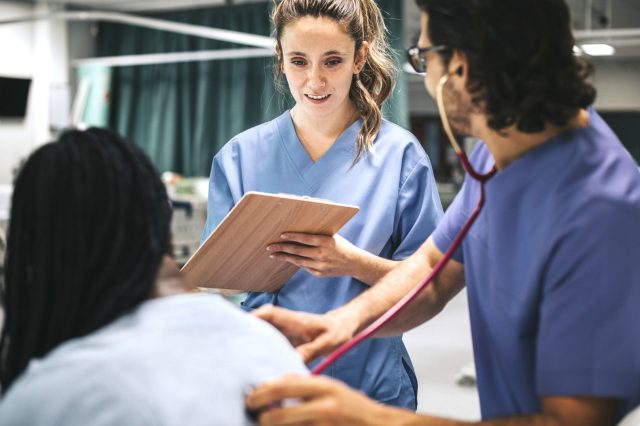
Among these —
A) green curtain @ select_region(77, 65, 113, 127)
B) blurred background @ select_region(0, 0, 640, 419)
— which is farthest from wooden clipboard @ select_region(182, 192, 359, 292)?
green curtain @ select_region(77, 65, 113, 127)

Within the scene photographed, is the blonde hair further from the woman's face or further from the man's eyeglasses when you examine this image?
the man's eyeglasses

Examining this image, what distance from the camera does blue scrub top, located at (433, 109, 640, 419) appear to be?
2.98ft

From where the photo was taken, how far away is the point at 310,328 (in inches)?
47.4

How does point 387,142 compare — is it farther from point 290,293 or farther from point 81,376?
point 81,376

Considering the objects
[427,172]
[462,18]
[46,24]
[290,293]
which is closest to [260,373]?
[462,18]

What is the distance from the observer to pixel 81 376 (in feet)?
2.36

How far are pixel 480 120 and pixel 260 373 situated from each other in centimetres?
46

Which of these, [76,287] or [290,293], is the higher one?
[76,287]

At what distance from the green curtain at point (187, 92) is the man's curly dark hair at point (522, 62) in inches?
240

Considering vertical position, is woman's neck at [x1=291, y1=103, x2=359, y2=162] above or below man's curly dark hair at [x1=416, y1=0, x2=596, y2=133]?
below

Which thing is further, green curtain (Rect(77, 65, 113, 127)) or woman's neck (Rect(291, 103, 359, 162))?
green curtain (Rect(77, 65, 113, 127))

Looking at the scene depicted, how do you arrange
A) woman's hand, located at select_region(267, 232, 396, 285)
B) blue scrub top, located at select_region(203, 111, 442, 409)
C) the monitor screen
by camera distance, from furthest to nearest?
the monitor screen < blue scrub top, located at select_region(203, 111, 442, 409) < woman's hand, located at select_region(267, 232, 396, 285)

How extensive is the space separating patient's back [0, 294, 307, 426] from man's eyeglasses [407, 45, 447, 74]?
46 cm

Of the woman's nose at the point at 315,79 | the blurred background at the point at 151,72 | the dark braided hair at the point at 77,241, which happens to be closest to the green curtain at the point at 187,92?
the blurred background at the point at 151,72
